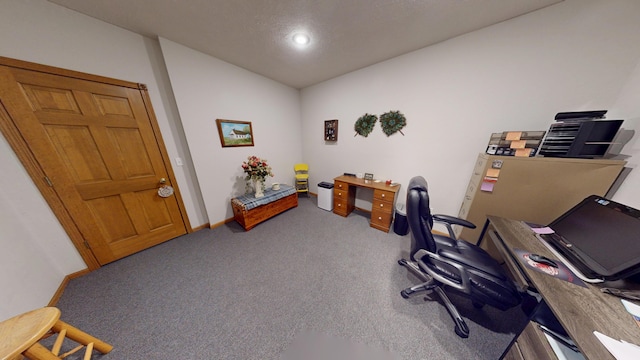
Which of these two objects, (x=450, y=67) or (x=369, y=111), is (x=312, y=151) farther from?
(x=450, y=67)

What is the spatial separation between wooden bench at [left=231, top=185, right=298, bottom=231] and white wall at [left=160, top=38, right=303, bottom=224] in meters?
0.29

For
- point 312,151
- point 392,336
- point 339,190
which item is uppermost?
point 312,151

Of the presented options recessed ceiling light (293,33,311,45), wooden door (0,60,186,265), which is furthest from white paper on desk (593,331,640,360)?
wooden door (0,60,186,265)

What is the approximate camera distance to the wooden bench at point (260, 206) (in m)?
2.48

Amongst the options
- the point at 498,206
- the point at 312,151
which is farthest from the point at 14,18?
the point at 498,206

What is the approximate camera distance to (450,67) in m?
1.93

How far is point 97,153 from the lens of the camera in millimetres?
1706

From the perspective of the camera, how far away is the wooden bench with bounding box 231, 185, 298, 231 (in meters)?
2.48

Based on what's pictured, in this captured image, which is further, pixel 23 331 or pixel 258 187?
pixel 258 187

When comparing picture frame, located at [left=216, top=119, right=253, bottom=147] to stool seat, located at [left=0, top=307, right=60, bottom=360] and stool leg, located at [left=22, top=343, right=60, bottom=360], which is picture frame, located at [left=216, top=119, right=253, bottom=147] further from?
stool leg, located at [left=22, top=343, right=60, bottom=360]

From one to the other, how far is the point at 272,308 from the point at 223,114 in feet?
8.73

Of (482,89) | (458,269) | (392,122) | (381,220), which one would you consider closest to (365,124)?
(392,122)

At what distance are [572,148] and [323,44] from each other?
8.50ft

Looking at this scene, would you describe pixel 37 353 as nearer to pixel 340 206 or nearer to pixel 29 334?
pixel 29 334
